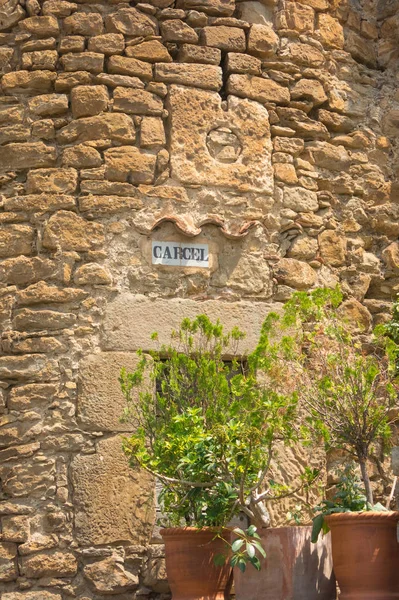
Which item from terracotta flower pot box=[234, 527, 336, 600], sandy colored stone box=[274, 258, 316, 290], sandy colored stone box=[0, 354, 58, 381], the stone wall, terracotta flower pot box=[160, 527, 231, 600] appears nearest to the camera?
terracotta flower pot box=[234, 527, 336, 600]

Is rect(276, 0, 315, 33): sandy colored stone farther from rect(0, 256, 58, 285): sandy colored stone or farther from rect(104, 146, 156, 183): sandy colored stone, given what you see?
rect(0, 256, 58, 285): sandy colored stone

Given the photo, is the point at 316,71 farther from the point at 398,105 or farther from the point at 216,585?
the point at 216,585

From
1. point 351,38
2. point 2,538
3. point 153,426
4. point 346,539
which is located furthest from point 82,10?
point 346,539

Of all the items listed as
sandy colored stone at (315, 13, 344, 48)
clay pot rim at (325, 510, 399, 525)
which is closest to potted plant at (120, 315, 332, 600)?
clay pot rim at (325, 510, 399, 525)

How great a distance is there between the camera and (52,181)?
229 inches

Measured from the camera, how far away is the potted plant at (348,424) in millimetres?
4496

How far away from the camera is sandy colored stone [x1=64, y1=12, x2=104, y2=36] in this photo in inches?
236

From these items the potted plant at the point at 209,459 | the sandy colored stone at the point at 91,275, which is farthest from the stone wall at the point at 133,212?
the potted plant at the point at 209,459

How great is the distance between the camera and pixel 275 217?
6.16 m

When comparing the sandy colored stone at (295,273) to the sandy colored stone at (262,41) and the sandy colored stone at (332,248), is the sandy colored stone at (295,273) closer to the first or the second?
the sandy colored stone at (332,248)

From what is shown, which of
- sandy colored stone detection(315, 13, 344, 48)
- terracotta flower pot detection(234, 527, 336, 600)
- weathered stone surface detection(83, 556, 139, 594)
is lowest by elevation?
weathered stone surface detection(83, 556, 139, 594)

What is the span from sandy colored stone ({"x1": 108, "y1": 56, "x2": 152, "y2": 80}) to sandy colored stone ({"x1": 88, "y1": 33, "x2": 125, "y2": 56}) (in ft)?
0.15

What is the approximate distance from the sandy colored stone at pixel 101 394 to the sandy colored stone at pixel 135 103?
1.36 m

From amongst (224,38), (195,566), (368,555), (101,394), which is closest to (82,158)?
(224,38)
